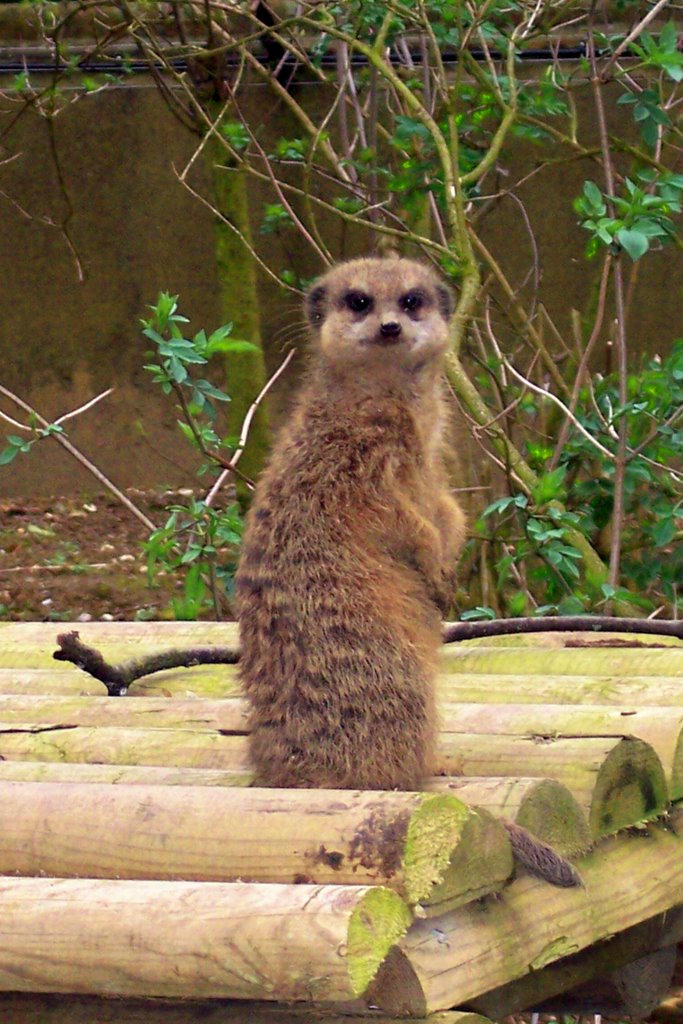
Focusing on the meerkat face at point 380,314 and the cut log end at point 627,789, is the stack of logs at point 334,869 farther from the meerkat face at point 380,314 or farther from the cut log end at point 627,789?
the meerkat face at point 380,314

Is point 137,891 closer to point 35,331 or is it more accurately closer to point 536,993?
Answer: point 536,993

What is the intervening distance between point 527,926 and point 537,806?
0.51 feet

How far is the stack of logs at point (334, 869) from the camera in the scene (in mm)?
1627

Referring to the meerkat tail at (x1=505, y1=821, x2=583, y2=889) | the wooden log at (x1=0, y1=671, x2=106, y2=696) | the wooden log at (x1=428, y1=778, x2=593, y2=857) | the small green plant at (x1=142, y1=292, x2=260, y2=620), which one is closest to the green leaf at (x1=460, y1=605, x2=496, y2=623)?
the small green plant at (x1=142, y1=292, x2=260, y2=620)

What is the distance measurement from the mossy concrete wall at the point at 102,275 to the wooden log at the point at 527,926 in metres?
4.14

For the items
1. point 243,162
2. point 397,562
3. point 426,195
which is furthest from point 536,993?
point 243,162

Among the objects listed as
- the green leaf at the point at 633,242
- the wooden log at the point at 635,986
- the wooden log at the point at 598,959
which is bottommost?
the wooden log at the point at 635,986

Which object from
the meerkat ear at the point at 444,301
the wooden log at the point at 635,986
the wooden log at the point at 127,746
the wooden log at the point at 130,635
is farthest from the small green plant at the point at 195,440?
the wooden log at the point at 635,986

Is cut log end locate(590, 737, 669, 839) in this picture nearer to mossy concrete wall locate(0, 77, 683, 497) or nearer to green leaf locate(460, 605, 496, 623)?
green leaf locate(460, 605, 496, 623)

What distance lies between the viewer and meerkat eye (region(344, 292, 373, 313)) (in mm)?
2750

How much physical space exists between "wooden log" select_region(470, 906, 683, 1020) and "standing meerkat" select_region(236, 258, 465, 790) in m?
0.43

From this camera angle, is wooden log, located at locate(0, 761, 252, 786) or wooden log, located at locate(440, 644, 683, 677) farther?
wooden log, located at locate(440, 644, 683, 677)

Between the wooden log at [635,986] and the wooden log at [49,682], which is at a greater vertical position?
the wooden log at [49,682]

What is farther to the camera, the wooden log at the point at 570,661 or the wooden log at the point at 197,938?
the wooden log at the point at 570,661
